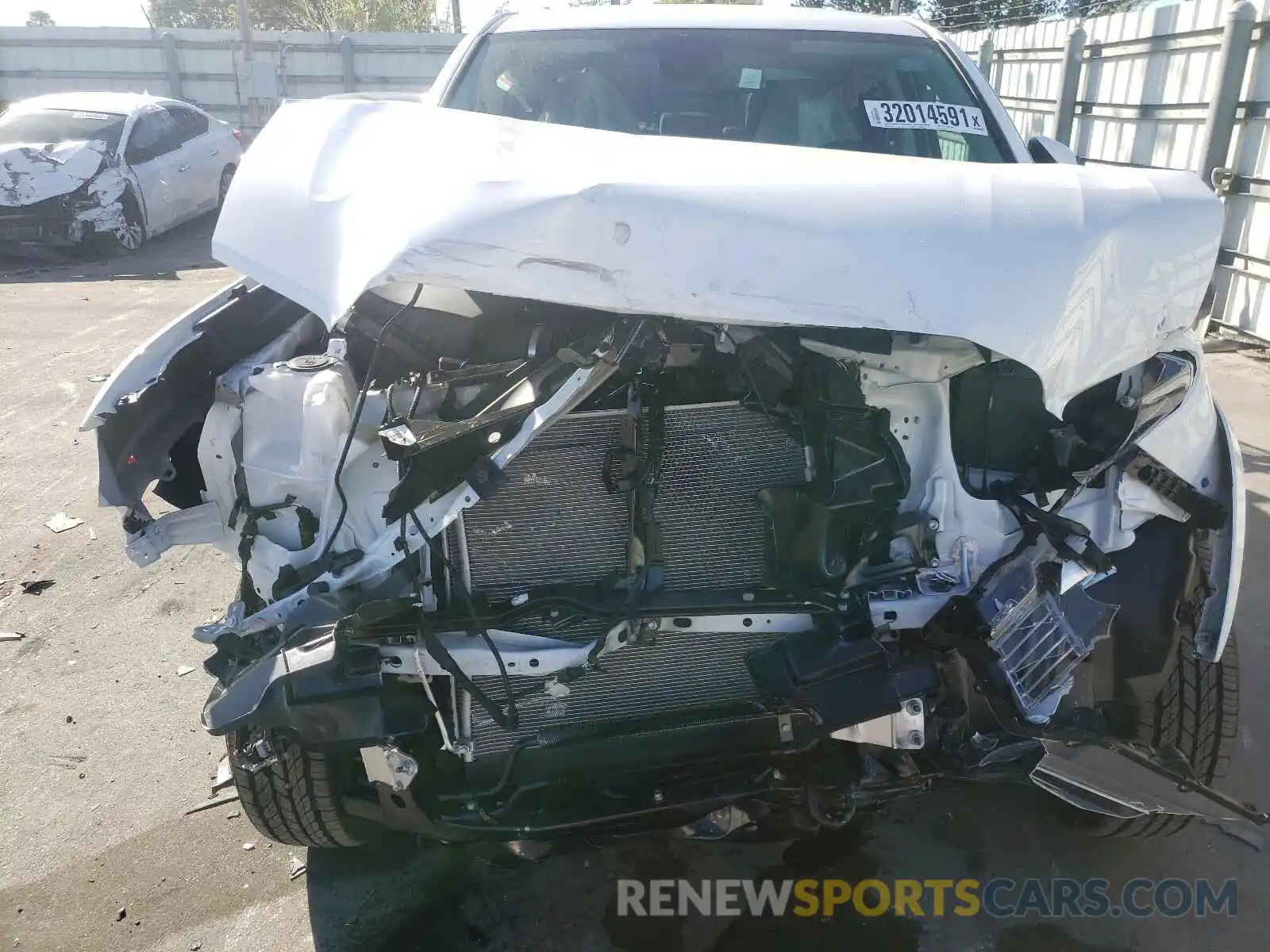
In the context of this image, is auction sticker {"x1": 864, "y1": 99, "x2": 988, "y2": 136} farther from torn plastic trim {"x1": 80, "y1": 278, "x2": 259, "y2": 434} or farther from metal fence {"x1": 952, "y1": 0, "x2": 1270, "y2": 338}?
metal fence {"x1": 952, "y1": 0, "x2": 1270, "y2": 338}

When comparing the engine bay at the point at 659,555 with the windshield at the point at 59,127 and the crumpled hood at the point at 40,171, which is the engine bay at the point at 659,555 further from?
the windshield at the point at 59,127

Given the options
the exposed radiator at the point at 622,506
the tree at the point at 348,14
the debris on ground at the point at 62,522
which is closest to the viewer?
the exposed radiator at the point at 622,506

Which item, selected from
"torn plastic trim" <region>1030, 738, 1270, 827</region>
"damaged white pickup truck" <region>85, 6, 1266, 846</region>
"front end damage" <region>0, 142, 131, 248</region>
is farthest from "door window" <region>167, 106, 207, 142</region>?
"torn plastic trim" <region>1030, 738, 1270, 827</region>

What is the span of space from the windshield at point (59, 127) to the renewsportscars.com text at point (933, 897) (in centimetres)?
972

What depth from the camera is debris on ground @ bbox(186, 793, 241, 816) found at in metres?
2.66

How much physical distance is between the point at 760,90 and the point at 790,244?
5.01 feet

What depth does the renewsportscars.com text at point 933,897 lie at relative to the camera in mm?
2346

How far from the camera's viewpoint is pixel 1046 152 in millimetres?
3133

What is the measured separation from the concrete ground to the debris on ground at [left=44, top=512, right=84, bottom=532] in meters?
0.87

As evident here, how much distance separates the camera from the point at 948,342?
189 centimetres

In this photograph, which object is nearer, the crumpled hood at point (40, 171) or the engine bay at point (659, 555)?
the engine bay at point (659, 555)

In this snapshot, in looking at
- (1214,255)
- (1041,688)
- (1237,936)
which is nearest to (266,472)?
(1041,688)

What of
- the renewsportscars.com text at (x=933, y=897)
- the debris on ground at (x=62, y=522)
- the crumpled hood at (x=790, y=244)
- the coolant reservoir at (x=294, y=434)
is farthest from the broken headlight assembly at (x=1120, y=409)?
the debris on ground at (x=62, y=522)

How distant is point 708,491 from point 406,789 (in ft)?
3.01
